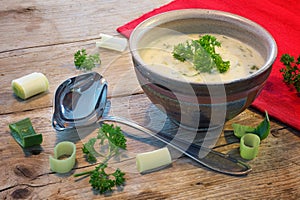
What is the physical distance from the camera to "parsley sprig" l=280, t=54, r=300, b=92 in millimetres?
1442

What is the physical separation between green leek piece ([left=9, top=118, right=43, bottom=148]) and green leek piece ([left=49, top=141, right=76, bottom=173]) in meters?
0.06

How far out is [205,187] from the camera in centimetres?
114

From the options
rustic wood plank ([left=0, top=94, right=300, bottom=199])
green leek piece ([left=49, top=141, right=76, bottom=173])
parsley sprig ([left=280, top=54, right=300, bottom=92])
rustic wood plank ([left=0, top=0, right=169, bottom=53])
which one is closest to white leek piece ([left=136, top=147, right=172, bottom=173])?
rustic wood plank ([left=0, top=94, right=300, bottom=199])

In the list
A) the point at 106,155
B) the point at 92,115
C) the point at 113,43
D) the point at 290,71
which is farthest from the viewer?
the point at 113,43

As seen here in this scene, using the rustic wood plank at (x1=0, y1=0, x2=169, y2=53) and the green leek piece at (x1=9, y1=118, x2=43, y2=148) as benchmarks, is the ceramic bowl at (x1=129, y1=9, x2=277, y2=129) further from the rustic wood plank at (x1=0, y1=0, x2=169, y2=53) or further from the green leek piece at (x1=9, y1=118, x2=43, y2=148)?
the rustic wood plank at (x1=0, y1=0, x2=169, y2=53)

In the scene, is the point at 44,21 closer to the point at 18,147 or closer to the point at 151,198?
→ the point at 18,147

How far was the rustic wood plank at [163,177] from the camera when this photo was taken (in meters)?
1.13

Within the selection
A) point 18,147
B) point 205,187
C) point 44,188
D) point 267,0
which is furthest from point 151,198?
point 267,0

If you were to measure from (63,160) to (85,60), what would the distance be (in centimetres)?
45

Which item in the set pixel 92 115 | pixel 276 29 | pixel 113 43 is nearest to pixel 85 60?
pixel 113 43

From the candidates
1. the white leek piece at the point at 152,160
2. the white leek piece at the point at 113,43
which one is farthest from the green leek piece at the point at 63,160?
the white leek piece at the point at 113,43

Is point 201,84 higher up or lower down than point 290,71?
higher up

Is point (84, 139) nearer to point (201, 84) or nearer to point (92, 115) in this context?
point (92, 115)

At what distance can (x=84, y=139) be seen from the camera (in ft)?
4.19
